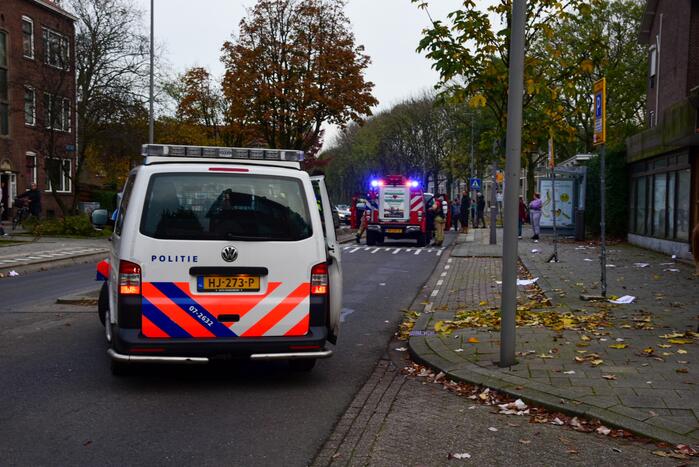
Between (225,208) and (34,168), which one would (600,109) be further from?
(34,168)

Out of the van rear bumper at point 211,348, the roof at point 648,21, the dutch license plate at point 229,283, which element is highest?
the roof at point 648,21

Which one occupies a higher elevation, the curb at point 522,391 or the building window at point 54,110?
the building window at point 54,110

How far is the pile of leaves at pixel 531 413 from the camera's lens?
4643mm

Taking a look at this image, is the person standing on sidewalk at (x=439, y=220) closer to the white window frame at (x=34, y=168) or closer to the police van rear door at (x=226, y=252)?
the police van rear door at (x=226, y=252)

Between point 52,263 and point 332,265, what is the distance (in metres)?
13.5

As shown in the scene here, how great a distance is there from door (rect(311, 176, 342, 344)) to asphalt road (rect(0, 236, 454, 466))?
0.51 meters

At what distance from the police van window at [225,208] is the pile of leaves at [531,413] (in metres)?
1.79

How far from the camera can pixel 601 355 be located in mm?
7164

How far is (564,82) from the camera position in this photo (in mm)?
11227

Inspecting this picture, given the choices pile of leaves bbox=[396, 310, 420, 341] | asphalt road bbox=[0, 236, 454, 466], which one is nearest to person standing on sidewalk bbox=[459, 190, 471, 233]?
pile of leaves bbox=[396, 310, 420, 341]

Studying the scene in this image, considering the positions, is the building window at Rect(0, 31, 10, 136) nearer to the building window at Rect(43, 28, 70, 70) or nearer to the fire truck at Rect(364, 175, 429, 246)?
the building window at Rect(43, 28, 70, 70)

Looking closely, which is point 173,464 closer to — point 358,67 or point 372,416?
point 372,416

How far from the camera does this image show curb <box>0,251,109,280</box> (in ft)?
54.9

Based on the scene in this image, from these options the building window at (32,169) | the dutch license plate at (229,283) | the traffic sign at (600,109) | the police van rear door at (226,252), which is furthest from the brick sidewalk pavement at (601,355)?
the building window at (32,169)
